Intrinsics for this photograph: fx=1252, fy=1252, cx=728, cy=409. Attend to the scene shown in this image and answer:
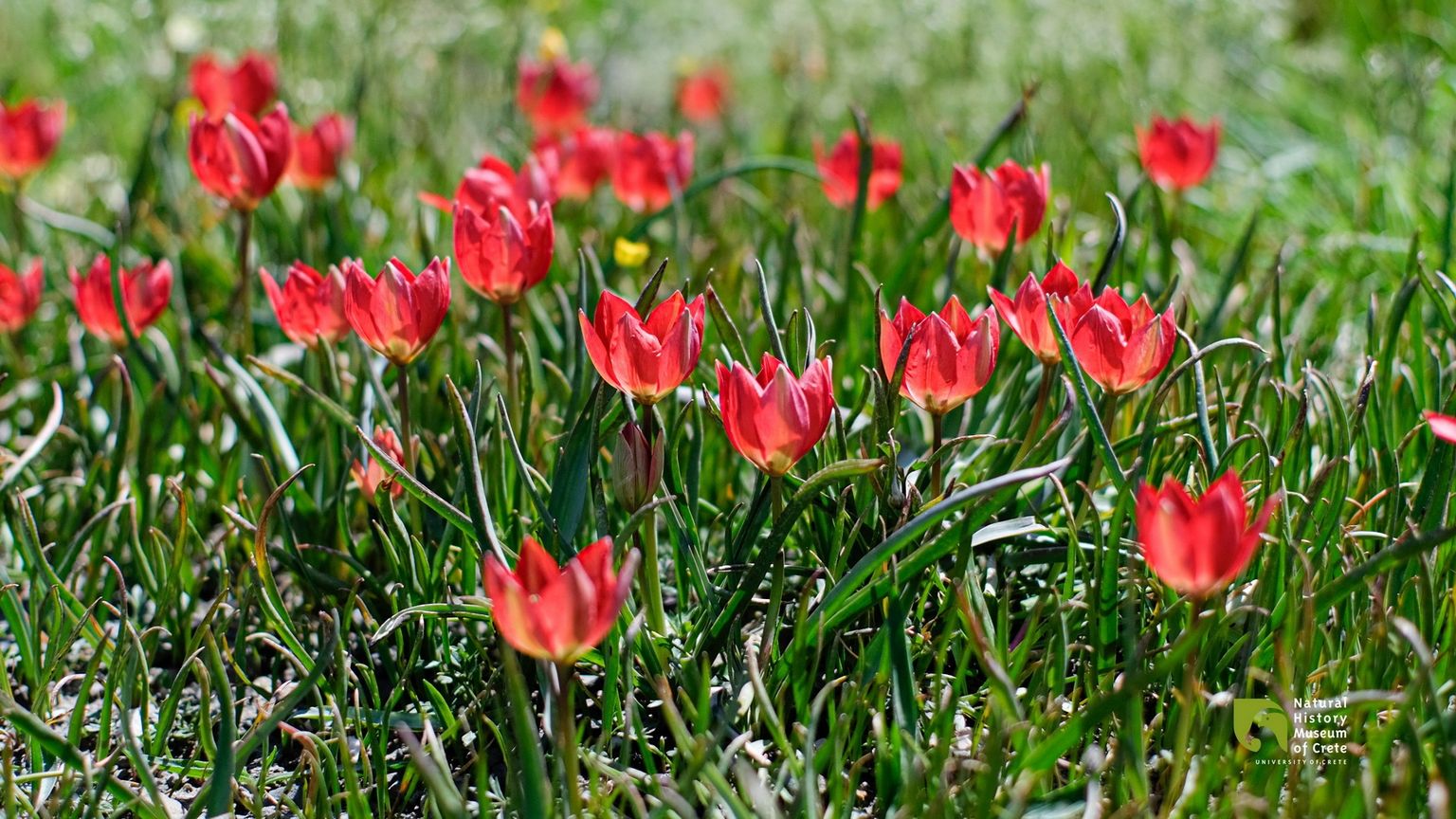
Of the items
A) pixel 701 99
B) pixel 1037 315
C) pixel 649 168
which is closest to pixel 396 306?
pixel 1037 315

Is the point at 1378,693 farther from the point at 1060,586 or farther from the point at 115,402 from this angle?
the point at 115,402

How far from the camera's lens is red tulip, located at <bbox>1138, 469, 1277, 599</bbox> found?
3.65 ft

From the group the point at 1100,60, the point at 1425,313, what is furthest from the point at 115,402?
the point at 1100,60

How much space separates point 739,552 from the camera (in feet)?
4.84

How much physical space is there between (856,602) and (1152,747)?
39 cm

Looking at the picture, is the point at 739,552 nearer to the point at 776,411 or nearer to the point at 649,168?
the point at 776,411

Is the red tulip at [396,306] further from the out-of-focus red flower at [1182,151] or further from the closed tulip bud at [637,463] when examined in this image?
the out-of-focus red flower at [1182,151]

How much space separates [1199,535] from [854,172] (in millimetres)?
1510

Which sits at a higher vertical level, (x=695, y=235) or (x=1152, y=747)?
(x=695, y=235)

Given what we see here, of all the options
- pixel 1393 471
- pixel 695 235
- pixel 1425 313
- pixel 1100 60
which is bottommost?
pixel 1393 471

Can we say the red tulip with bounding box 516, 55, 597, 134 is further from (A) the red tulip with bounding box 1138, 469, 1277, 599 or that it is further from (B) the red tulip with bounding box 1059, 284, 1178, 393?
(A) the red tulip with bounding box 1138, 469, 1277, 599

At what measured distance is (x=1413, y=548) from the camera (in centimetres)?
113

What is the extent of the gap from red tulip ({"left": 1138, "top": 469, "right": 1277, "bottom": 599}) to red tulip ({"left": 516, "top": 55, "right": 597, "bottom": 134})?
7.59 feet

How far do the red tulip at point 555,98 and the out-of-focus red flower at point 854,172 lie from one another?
868mm
